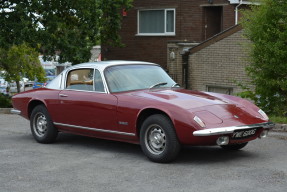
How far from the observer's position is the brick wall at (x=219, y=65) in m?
21.4

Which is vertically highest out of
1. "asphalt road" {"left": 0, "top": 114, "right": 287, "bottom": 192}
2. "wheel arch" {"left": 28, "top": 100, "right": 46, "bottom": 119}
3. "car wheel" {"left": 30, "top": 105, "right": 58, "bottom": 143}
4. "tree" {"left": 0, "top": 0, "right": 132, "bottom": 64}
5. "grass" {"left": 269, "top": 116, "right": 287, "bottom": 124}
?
"tree" {"left": 0, "top": 0, "right": 132, "bottom": 64}

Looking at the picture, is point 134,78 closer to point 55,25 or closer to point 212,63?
point 55,25

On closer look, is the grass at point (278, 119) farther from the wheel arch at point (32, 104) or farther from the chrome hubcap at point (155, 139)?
the wheel arch at point (32, 104)

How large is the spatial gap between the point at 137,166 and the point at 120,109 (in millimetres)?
1023

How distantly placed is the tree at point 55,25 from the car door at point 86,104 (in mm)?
10805

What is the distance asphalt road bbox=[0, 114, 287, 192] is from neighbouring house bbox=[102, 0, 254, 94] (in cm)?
1295

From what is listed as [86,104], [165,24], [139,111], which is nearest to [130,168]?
[139,111]

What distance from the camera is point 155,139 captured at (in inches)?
311

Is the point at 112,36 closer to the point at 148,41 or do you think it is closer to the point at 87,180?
the point at 148,41

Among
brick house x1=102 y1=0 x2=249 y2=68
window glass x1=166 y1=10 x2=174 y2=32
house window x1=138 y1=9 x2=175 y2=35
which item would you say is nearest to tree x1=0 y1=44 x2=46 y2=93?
brick house x1=102 y1=0 x2=249 y2=68

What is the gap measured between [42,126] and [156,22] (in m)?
18.0

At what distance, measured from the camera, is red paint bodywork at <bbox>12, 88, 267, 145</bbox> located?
7617 millimetres

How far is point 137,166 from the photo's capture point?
7723 millimetres

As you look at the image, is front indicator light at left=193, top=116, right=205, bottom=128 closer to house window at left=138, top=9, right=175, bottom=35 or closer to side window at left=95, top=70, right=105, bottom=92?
side window at left=95, top=70, right=105, bottom=92
